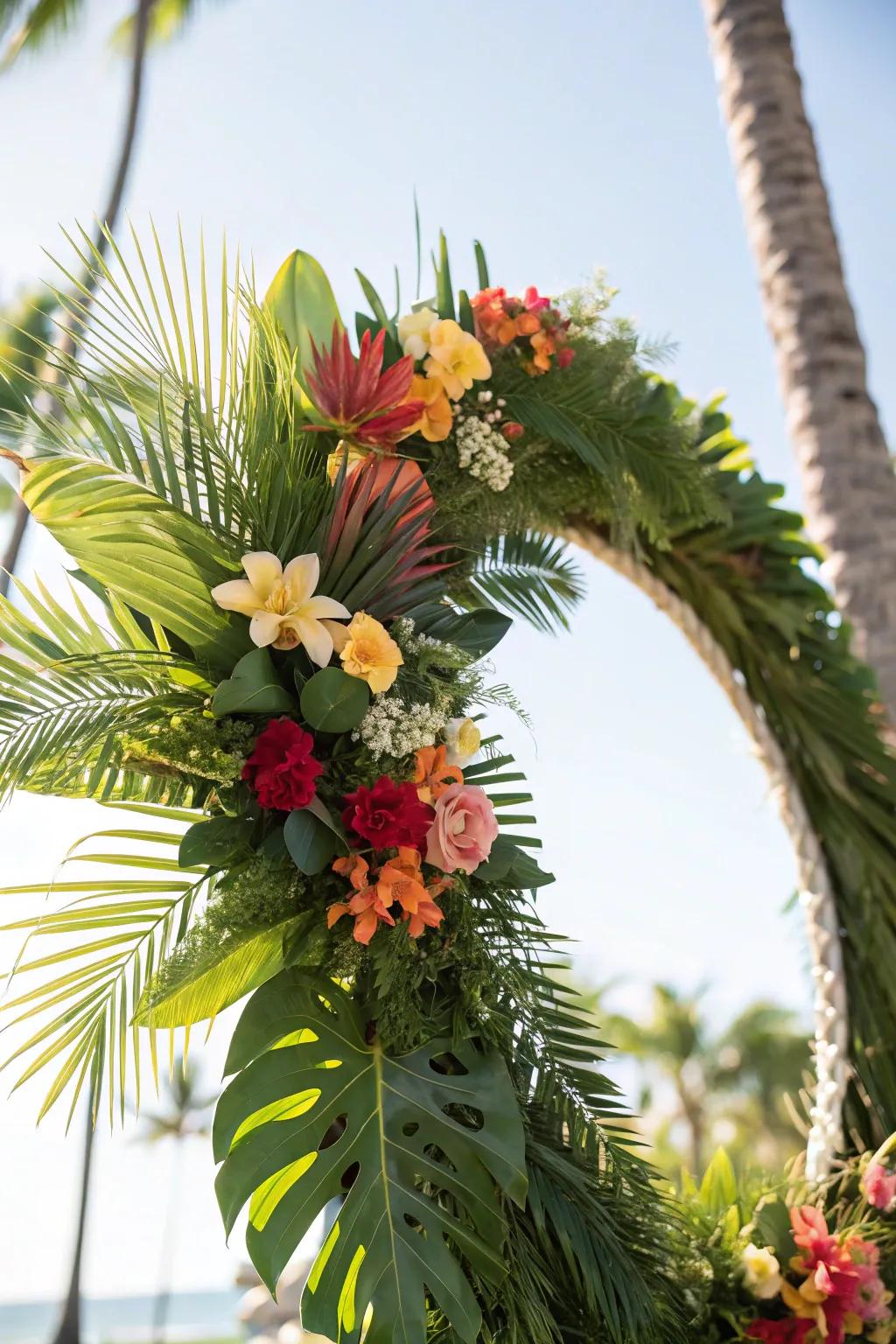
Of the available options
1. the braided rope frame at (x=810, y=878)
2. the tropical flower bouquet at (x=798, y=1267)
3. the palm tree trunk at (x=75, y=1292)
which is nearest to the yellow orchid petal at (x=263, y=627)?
the braided rope frame at (x=810, y=878)

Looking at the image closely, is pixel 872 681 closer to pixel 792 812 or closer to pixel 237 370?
pixel 792 812

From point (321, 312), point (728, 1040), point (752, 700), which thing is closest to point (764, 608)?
point (752, 700)

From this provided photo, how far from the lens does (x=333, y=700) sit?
1380 mm

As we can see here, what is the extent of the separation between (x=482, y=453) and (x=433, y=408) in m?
0.11

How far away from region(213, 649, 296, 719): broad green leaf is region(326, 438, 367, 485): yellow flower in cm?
39

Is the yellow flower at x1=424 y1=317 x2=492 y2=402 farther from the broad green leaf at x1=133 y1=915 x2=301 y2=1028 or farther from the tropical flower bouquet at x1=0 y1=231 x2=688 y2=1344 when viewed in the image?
the broad green leaf at x1=133 y1=915 x2=301 y2=1028

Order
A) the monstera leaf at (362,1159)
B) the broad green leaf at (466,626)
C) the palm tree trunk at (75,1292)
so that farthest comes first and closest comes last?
1. the palm tree trunk at (75,1292)
2. the broad green leaf at (466,626)
3. the monstera leaf at (362,1159)

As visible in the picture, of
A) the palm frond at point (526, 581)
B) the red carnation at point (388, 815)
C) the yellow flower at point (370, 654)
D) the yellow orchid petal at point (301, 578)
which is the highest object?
the palm frond at point (526, 581)

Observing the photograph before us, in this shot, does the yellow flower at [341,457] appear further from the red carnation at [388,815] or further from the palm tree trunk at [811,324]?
the palm tree trunk at [811,324]

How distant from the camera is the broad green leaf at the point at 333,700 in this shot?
1379mm

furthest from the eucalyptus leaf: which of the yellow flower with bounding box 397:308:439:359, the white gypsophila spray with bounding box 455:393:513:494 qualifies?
the yellow flower with bounding box 397:308:439:359

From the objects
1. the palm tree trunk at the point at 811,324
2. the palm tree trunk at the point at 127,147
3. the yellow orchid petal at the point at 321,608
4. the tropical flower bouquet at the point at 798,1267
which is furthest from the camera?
the palm tree trunk at the point at 127,147

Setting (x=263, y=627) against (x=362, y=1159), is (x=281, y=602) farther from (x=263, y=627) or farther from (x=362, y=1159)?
(x=362, y=1159)

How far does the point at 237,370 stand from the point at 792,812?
1594mm
